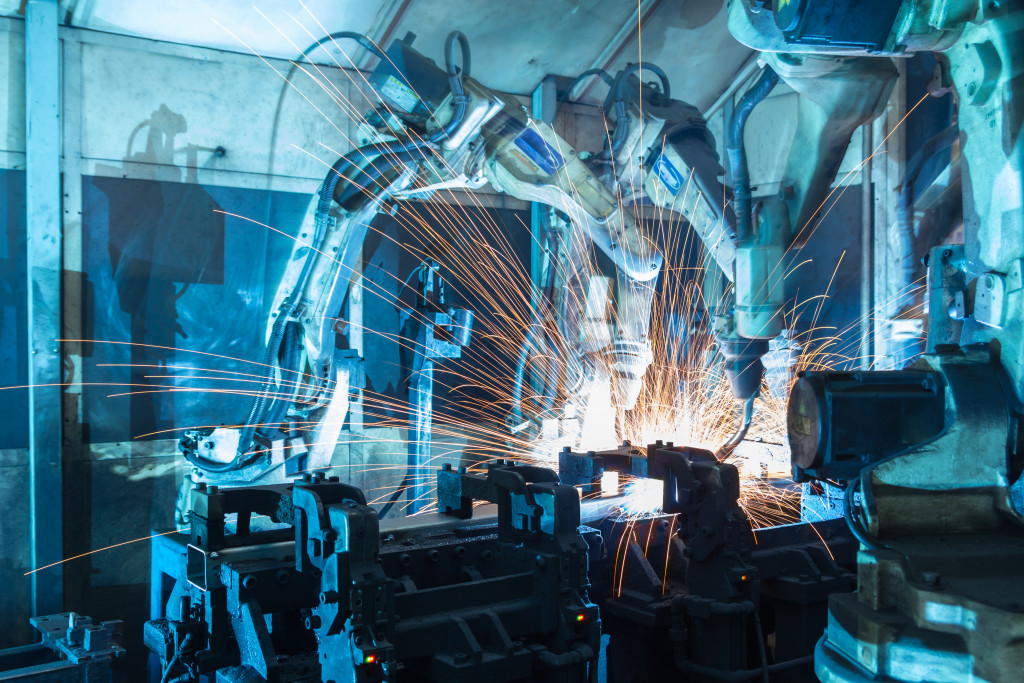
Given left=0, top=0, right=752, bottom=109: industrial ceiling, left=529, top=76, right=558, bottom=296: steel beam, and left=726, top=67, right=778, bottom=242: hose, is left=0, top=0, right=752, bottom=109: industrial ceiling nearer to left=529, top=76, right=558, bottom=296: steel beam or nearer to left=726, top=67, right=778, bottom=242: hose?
left=529, top=76, right=558, bottom=296: steel beam

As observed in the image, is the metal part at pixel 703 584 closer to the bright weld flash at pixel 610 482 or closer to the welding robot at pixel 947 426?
the bright weld flash at pixel 610 482

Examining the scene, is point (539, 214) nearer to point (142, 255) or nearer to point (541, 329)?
point (541, 329)

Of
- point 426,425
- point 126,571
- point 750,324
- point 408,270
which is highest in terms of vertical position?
point 408,270

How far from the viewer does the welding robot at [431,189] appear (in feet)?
15.1

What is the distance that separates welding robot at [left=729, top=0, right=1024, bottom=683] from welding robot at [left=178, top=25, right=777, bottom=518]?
2693 mm

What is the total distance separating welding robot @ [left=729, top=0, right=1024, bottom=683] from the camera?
4.01ft

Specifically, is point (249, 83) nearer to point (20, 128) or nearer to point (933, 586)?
point (20, 128)

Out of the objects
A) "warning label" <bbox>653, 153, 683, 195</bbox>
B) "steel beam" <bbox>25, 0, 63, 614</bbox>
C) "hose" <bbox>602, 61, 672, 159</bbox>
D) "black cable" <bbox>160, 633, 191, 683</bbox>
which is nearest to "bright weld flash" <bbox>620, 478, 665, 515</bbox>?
"warning label" <bbox>653, 153, 683, 195</bbox>

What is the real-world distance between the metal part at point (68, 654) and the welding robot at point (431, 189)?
5.95ft

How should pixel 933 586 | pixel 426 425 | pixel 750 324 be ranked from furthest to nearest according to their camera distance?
pixel 426 425
pixel 750 324
pixel 933 586

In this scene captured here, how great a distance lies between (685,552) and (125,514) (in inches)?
143

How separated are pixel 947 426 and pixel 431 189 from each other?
151 inches

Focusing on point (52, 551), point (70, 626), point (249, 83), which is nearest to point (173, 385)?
point (52, 551)

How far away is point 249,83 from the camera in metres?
5.44
